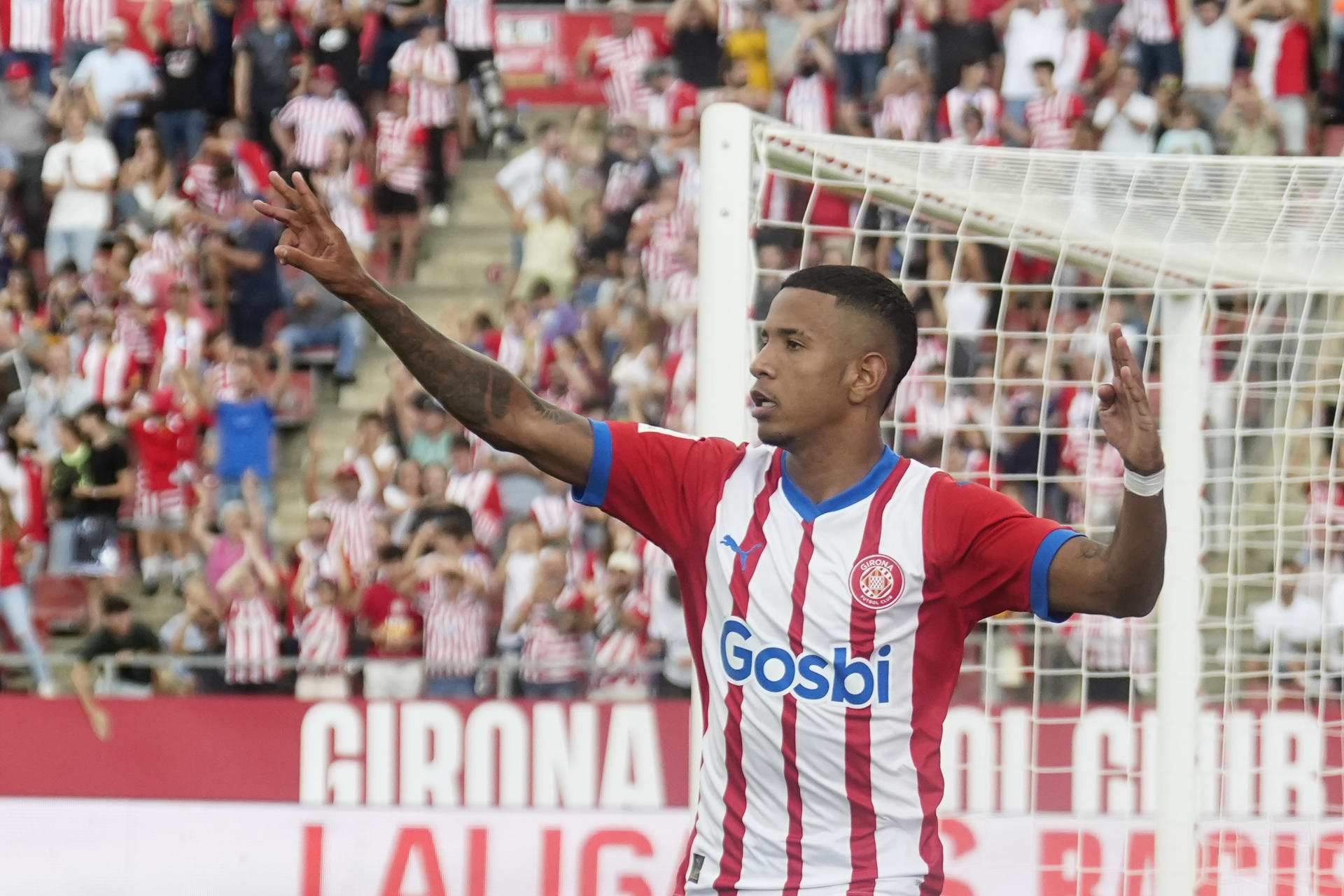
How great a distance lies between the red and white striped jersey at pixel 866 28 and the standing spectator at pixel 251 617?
18.5ft

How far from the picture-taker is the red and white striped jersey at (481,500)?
1171 centimetres

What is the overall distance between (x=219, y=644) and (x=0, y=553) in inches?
68.0

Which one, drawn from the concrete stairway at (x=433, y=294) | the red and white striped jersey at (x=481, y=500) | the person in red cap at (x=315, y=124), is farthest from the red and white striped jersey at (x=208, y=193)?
the red and white striped jersey at (x=481, y=500)

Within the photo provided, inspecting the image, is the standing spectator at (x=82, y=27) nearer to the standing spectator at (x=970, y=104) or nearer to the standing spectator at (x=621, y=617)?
the standing spectator at (x=970, y=104)

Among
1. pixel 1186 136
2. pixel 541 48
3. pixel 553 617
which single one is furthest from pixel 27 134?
pixel 1186 136

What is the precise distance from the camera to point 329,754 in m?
9.91

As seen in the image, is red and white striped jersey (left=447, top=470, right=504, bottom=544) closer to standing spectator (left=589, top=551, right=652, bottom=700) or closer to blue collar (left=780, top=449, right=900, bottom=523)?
standing spectator (left=589, top=551, right=652, bottom=700)

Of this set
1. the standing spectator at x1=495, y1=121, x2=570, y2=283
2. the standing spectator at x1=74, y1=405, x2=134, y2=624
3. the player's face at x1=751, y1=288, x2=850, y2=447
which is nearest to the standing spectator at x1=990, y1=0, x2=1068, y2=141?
the standing spectator at x1=495, y1=121, x2=570, y2=283

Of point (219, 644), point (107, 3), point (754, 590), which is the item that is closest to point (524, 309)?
point (219, 644)

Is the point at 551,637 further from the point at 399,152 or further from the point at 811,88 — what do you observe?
the point at 399,152

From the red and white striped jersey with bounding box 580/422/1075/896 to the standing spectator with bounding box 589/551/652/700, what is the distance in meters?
6.84

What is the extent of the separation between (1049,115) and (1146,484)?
10301 millimetres

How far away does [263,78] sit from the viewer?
50.5 ft

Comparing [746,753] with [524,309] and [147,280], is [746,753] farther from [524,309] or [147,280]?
[147,280]
